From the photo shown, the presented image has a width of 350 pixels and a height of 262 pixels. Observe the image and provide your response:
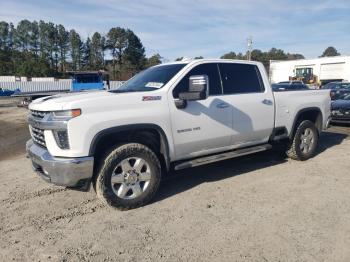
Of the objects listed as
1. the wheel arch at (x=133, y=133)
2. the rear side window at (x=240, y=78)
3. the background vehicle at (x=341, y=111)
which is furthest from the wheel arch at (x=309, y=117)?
the background vehicle at (x=341, y=111)

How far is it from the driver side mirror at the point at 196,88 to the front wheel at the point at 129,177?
0.88 m

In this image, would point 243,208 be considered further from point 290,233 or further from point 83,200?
point 83,200

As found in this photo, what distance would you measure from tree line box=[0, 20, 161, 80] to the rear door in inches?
2985

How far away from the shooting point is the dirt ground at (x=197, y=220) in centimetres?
344

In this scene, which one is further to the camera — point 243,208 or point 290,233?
point 243,208

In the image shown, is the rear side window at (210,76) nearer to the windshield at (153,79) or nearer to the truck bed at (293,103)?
the windshield at (153,79)

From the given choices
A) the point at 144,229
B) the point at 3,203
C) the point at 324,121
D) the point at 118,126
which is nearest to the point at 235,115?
the point at 118,126

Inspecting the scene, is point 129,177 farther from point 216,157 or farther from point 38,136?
point 216,157

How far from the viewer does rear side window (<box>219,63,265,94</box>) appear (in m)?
5.38

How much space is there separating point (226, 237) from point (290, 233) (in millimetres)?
713

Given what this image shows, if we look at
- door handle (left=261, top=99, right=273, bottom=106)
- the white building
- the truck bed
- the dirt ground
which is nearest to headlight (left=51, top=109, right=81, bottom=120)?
the dirt ground

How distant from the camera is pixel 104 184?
4.26 m

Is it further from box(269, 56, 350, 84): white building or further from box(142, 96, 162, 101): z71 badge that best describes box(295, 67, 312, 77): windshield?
box(142, 96, 162, 101): z71 badge

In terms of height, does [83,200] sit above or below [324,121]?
below
